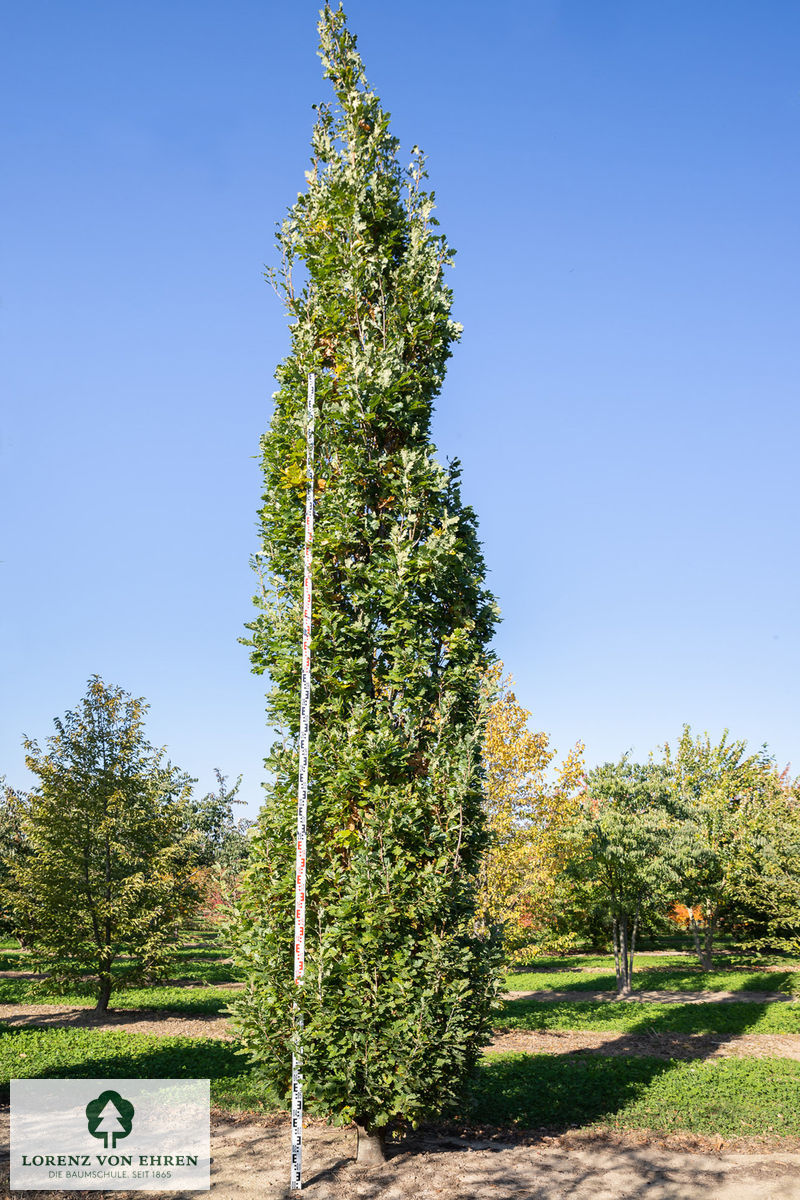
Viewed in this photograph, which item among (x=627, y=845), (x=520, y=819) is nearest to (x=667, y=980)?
(x=627, y=845)

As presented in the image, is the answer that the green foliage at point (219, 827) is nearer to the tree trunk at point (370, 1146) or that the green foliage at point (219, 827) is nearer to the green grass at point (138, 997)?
the green grass at point (138, 997)

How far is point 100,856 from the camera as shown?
16.8 meters

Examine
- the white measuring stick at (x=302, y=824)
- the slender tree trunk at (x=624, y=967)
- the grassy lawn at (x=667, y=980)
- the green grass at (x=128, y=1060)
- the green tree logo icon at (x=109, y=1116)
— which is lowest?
the grassy lawn at (x=667, y=980)

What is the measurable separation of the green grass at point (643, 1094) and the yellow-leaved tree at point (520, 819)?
4.14m

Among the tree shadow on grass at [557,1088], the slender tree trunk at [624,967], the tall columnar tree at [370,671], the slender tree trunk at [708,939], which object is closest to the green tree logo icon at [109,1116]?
the tall columnar tree at [370,671]

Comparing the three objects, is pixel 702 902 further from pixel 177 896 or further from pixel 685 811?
pixel 177 896

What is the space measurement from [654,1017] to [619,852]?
4.41 meters

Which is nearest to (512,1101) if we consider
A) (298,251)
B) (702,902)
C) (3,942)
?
(298,251)

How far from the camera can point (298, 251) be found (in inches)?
369

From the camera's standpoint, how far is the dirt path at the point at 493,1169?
6.34m

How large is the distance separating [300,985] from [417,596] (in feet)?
12.8

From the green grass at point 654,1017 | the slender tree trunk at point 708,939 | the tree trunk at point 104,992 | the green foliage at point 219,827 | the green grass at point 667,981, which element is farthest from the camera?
the green foliage at point 219,827

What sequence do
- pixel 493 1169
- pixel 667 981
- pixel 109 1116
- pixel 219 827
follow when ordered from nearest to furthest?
pixel 493 1169, pixel 109 1116, pixel 667 981, pixel 219 827

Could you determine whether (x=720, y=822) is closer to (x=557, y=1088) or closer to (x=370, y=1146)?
(x=557, y=1088)
